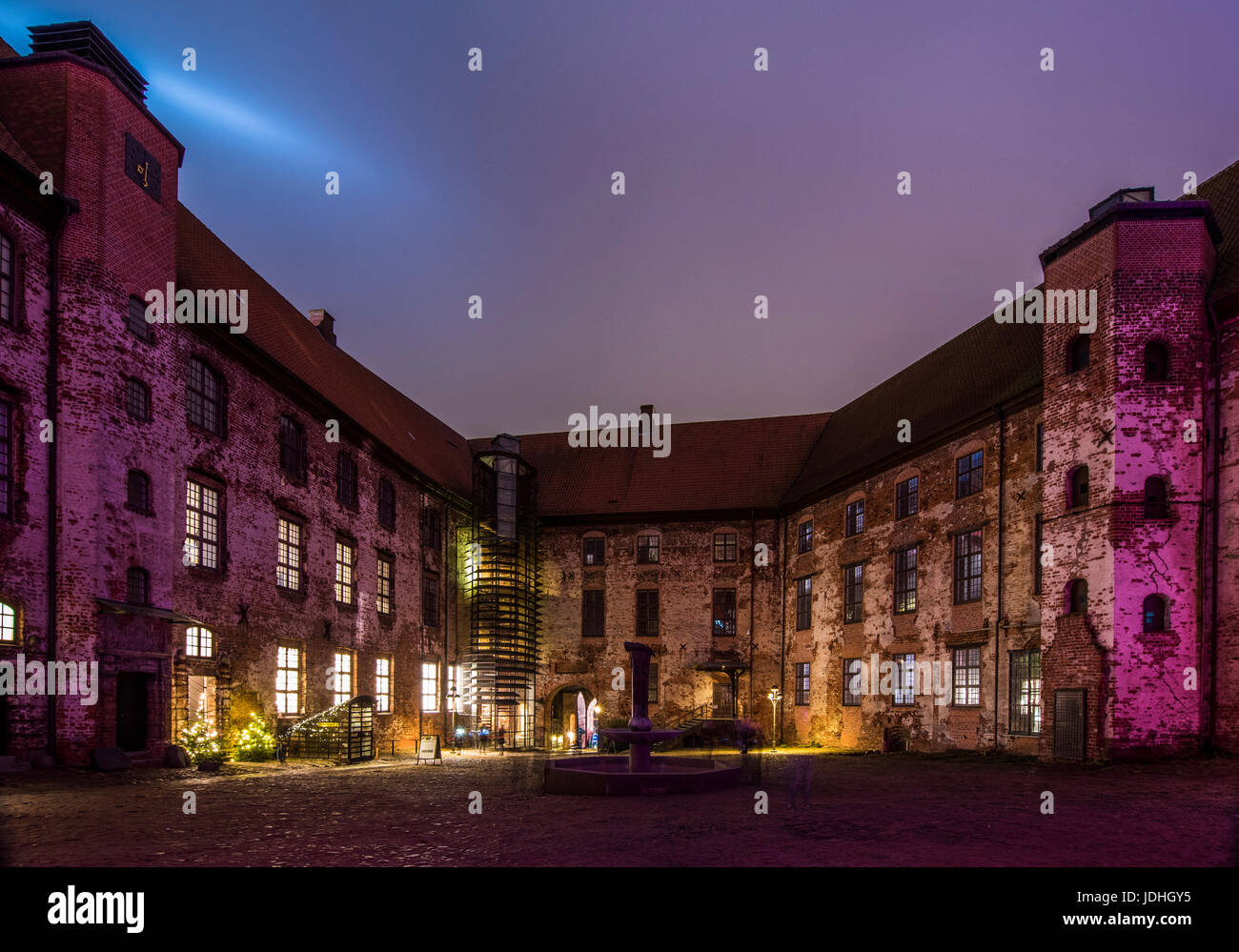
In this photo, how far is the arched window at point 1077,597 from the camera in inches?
764

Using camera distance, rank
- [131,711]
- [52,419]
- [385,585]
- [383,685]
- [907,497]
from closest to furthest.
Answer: [52,419], [131,711], [907,497], [383,685], [385,585]

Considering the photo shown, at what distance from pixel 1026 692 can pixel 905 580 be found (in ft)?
19.8

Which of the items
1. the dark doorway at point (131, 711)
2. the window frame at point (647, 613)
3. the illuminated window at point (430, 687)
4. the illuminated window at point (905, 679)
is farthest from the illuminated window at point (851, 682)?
the dark doorway at point (131, 711)

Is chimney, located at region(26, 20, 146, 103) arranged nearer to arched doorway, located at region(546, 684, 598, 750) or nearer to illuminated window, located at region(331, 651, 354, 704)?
illuminated window, located at region(331, 651, 354, 704)

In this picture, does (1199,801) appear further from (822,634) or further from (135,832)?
(822,634)

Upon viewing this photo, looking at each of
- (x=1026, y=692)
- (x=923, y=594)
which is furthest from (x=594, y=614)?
(x=1026, y=692)

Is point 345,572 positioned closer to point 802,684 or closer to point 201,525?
point 201,525

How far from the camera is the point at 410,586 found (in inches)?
1249

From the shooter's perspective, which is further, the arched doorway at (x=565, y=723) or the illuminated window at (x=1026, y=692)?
the arched doorway at (x=565, y=723)

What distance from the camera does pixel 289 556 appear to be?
A: 24.5 m

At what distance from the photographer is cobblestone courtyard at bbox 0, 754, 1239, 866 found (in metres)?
9.10

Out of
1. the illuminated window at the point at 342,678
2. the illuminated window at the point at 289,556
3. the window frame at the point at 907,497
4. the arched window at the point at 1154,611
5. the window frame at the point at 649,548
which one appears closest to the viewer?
the arched window at the point at 1154,611

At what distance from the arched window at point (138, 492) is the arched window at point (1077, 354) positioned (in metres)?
18.5

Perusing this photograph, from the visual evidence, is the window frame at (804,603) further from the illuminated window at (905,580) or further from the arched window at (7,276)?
the arched window at (7,276)
